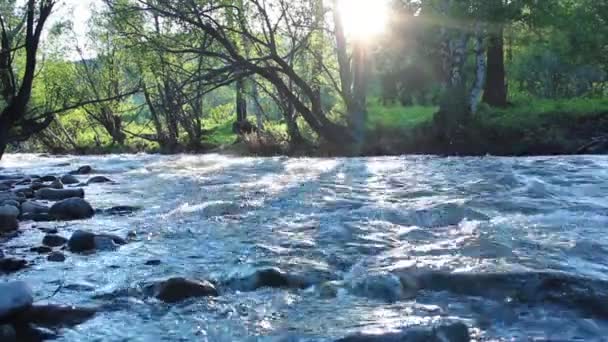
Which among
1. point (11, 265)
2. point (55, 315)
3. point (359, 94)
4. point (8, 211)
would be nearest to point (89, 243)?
point (11, 265)

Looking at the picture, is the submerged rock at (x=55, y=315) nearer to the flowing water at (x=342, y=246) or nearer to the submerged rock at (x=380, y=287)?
the flowing water at (x=342, y=246)

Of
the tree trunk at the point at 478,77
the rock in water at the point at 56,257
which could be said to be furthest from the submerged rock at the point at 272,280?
the tree trunk at the point at 478,77

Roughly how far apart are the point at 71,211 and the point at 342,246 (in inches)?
193

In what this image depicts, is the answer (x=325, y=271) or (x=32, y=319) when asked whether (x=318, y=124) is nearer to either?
(x=325, y=271)

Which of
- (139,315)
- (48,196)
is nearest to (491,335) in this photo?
(139,315)

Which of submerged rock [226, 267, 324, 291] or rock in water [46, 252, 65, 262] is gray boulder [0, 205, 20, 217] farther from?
submerged rock [226, 267, 324, 291]

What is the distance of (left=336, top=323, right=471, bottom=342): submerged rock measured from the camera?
4.29 meters

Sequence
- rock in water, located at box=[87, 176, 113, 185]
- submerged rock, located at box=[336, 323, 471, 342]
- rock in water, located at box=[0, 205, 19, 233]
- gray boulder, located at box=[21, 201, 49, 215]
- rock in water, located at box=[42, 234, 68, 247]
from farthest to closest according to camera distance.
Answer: rock in water, located at box=[87, 176, 113, 185], gray boulder, located at box=[21, 201, 49, 215], rock in water, located at box=[0, 205, 19, 233], rock in water, located at box=[42, 234, 68, 247], submerged rock, located at box=[336, 323, 471, 342]

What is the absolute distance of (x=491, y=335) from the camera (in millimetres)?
4348

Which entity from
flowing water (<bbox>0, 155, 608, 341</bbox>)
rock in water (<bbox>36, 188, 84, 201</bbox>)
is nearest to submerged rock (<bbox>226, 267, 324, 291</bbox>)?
flowing water (<bbox>0, 155, 608, 341</bbox>)

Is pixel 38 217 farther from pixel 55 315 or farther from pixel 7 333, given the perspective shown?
pixel 7 333

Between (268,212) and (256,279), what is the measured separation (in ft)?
12.7

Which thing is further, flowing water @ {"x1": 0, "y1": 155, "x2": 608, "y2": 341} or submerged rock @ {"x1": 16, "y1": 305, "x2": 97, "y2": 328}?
submerged rock @ {"x1": 16, "y1": 305, "x2": 97, "y2": 328}

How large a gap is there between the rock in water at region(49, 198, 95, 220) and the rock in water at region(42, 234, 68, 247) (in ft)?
6.23
